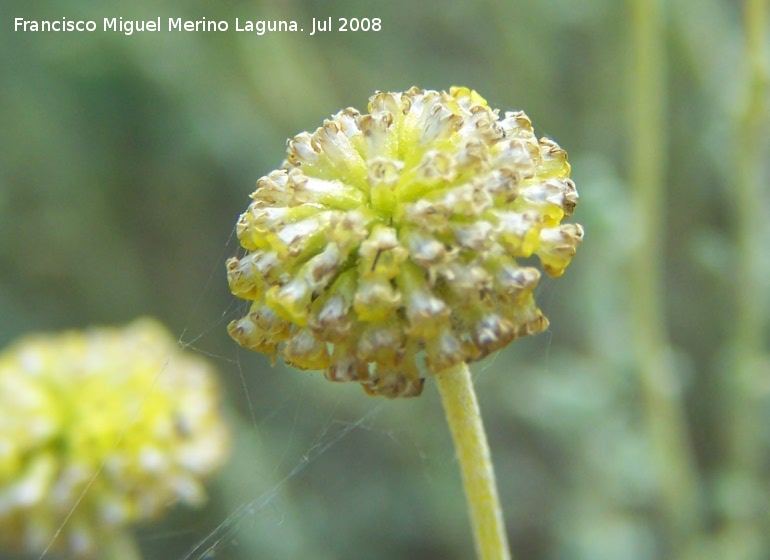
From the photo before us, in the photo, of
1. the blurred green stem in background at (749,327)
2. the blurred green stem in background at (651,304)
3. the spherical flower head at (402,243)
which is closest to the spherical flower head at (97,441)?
the spherical flower head at (402,243)

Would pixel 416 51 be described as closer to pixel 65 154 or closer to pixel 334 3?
pixel 334 3

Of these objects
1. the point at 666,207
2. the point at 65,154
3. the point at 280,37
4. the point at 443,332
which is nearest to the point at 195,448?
the point at 443,332

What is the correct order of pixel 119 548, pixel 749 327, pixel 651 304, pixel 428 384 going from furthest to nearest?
pixel 428 384
pixel 749 327
pixel 651 304
pixel 119 548

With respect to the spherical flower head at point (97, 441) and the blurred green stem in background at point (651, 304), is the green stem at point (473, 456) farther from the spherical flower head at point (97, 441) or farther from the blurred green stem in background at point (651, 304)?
the blurred green stem in background at point (651, 304)

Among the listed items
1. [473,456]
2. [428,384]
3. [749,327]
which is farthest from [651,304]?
[473,456]

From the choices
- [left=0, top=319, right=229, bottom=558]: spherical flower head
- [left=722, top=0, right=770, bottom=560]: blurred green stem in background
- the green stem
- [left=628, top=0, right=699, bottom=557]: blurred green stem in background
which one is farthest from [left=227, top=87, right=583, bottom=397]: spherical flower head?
[left=722, top=0, right=770, bottom=560]: blurred green stem in background

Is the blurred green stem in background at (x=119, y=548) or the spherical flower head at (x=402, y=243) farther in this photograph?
the blurred green stem in background at (x=119, y=548)

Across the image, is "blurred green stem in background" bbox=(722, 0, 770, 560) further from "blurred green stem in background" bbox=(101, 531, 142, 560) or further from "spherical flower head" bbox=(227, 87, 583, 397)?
A: "blurred green stem in background" bbox=(101, 531, 142, 560)

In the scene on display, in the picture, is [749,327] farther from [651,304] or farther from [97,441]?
[97,441]
